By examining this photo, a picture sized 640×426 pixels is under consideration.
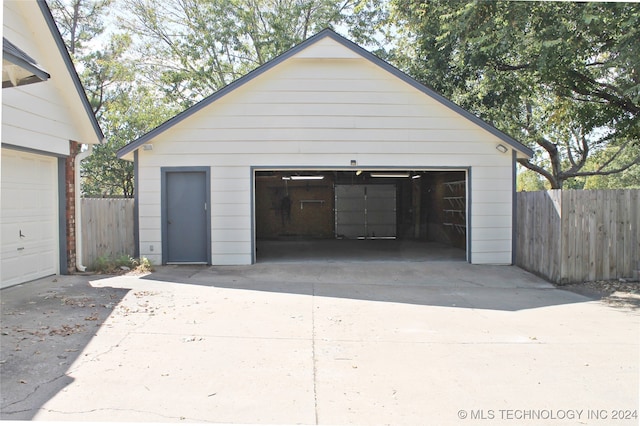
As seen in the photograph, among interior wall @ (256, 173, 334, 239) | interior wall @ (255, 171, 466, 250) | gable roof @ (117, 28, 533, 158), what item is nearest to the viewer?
gable roof @ (117, 28, 533, 158)

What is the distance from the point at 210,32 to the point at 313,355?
22232 mm

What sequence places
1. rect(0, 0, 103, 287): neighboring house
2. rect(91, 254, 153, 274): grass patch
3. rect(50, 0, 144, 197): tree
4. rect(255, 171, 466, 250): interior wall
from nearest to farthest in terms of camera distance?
rect(0, 0, 103, 287): neighboring house
rect(91, 254, 153, 274): grass patch
rect(255, 171, 466, 250): interior wall
rect(50, 0, 144, 197): tree

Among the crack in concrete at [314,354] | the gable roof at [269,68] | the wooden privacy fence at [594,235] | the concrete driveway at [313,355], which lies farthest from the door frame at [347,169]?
the crack in concrete at [314,354]

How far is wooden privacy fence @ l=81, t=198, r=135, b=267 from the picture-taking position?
9.42 m

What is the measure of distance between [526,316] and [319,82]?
6475 mm

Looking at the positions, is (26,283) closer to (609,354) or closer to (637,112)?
(609,354)

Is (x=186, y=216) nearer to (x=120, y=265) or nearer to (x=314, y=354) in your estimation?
(x=120, y=265)

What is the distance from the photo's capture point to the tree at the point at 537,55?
834cm

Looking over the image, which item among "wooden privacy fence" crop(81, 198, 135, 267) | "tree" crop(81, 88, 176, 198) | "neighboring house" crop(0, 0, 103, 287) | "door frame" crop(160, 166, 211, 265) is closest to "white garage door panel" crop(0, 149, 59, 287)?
→ "neighboring house" crop(0, 0, 103, 287)

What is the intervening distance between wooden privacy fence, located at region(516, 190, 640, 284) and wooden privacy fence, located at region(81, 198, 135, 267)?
9.08 meters

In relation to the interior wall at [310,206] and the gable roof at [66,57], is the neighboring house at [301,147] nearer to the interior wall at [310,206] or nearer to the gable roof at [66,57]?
the gable roof at [66,57]

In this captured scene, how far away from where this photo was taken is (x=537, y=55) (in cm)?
1030

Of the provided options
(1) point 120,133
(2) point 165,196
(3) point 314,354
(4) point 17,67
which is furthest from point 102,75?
(3) point 314,354

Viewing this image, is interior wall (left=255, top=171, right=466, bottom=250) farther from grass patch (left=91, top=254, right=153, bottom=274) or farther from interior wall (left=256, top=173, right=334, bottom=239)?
grass patch (left=91, top=254, right=153, bottom=274)
